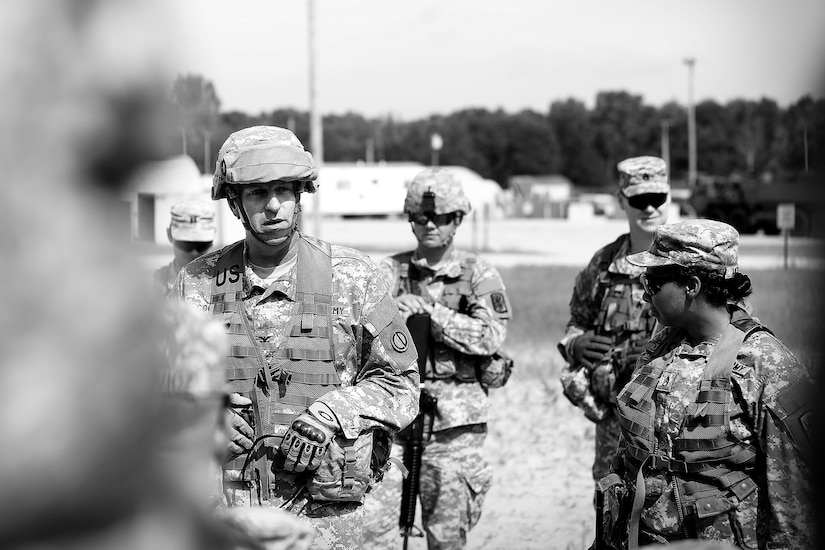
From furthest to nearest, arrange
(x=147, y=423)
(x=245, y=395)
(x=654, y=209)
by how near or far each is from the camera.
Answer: (x=654, y=209) < (x=245, y=395) < (x=147, y=423)

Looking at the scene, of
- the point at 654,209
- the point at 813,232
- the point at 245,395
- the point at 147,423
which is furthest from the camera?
the point at 654,209

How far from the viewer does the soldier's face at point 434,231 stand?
18.4ft

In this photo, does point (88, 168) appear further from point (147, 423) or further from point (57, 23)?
point (147, 423)

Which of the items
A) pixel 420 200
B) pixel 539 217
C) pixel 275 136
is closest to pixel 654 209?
pixel 420 200

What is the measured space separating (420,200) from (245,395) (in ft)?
7.90

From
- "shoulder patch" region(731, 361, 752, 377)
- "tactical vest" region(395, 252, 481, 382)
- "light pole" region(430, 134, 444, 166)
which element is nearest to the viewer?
"shoulder patch" region(731, 361, 752, 377)

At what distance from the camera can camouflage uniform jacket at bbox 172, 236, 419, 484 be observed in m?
3.46

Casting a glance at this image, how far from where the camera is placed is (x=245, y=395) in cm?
350

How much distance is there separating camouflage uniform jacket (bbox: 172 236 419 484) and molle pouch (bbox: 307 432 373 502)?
0.37 ft

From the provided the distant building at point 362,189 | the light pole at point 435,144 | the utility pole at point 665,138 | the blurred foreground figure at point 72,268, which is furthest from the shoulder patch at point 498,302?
the utility pole at point 665,138

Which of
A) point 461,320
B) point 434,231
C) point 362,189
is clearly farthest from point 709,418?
point 362,189

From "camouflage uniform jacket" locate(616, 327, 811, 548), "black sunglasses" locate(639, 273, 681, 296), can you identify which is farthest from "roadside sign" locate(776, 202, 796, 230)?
"black sunglasses" locate(639, 273, 681, 296)

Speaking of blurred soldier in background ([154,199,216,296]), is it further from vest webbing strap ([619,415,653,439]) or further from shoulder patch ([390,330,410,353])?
vest webbing strap ([619,415,653,439])

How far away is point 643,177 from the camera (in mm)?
5375
